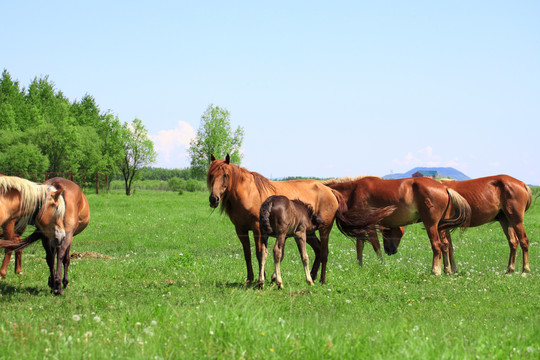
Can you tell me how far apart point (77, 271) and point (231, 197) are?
450 cm

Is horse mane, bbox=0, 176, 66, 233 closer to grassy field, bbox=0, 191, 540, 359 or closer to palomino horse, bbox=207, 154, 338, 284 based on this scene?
grassy field, bbox=0, 191, 540, 359

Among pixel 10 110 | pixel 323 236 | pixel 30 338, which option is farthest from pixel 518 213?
pixel 10 110

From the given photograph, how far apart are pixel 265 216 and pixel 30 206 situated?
13.5ft

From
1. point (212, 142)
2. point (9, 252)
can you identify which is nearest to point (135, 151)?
point (212, 142)

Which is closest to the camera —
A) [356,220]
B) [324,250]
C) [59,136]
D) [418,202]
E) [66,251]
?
[66,251]

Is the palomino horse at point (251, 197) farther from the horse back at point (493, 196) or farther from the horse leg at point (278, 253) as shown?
the horse back at point (493, 196)

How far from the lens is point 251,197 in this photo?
360 inches

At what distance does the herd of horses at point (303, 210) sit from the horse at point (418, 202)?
0.08 ft

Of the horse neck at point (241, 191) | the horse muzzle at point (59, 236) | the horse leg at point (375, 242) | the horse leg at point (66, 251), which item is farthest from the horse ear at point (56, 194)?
the horse leg at point (375, 242)

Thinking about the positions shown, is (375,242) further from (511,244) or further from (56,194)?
(56,194)

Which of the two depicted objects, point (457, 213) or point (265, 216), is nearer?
point (265, 216)

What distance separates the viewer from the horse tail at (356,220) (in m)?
10.4

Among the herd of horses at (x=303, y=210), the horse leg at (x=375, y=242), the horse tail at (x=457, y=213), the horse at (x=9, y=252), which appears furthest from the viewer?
the horse tail at (x=457, y=213)

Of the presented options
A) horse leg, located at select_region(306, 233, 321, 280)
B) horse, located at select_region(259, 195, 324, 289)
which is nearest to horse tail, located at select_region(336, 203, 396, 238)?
horse leg, located at select_region(306, 233, 321, 280)
